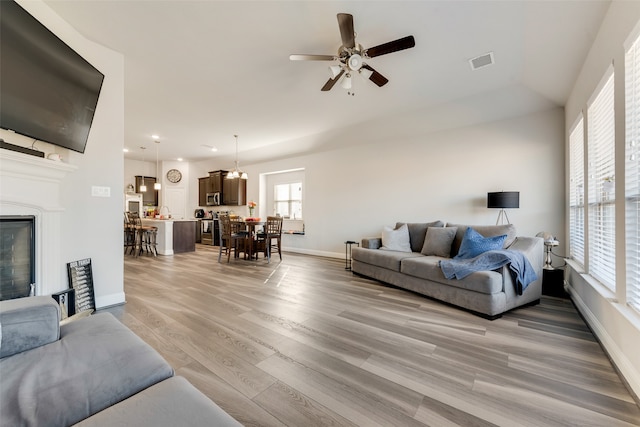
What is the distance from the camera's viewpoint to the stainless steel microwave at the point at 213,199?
8.76 metres

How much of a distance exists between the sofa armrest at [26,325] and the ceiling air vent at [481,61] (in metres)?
4.29

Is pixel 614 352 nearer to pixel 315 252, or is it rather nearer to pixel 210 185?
pixel 315 252

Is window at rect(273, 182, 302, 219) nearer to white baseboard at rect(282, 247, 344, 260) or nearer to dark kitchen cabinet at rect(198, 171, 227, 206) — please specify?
white baseboard at rect(282, 247, 344, 260)

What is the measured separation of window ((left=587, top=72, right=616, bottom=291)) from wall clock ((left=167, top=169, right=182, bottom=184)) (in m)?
10.6

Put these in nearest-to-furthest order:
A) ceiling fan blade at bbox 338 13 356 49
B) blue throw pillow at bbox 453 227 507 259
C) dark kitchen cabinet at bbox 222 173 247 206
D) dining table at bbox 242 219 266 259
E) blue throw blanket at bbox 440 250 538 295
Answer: ceiling fan blade at bbox 338 13 356 49, blue throw blanket at bbox 440 250 538 295, blue throw pillow at bbox 453 227 507 259, dining table at bbox 242 219 266 259, dark kitchen cabinet at bbox 222 173 247 206

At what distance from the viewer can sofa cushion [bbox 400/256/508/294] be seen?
2.63 meters

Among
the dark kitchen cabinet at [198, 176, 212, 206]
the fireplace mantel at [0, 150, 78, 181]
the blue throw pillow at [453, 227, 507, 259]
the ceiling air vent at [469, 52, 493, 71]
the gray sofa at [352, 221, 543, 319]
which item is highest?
the ceiling air vent at [469, 52, 493, 71]

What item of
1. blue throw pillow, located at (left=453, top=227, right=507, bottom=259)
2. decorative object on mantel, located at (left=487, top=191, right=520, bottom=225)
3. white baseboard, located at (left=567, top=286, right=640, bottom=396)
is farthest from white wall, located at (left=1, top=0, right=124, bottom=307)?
decorative object on mantel, located at (left=487, top=191, right=520, bottom=225)

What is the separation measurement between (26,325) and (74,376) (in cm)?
48

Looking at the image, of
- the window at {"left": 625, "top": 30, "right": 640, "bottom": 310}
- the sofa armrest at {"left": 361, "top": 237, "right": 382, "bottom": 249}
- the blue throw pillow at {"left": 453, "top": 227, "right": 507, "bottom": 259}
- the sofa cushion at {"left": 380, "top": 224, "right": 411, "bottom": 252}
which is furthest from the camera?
the sofa armrest at {"left": 361, "top": 237, "right": 382, "bottom": 249}

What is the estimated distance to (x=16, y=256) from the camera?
2.23m

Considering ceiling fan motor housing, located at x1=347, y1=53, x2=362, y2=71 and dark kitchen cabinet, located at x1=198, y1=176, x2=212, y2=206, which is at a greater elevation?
ceiling fan motor housing, located at x1=347, y1=53, x2=362, y2=71

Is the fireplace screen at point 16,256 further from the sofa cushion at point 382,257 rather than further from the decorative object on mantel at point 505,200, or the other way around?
the decorative object on mantel at point 505,200

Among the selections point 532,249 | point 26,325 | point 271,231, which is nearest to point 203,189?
point 271,231
